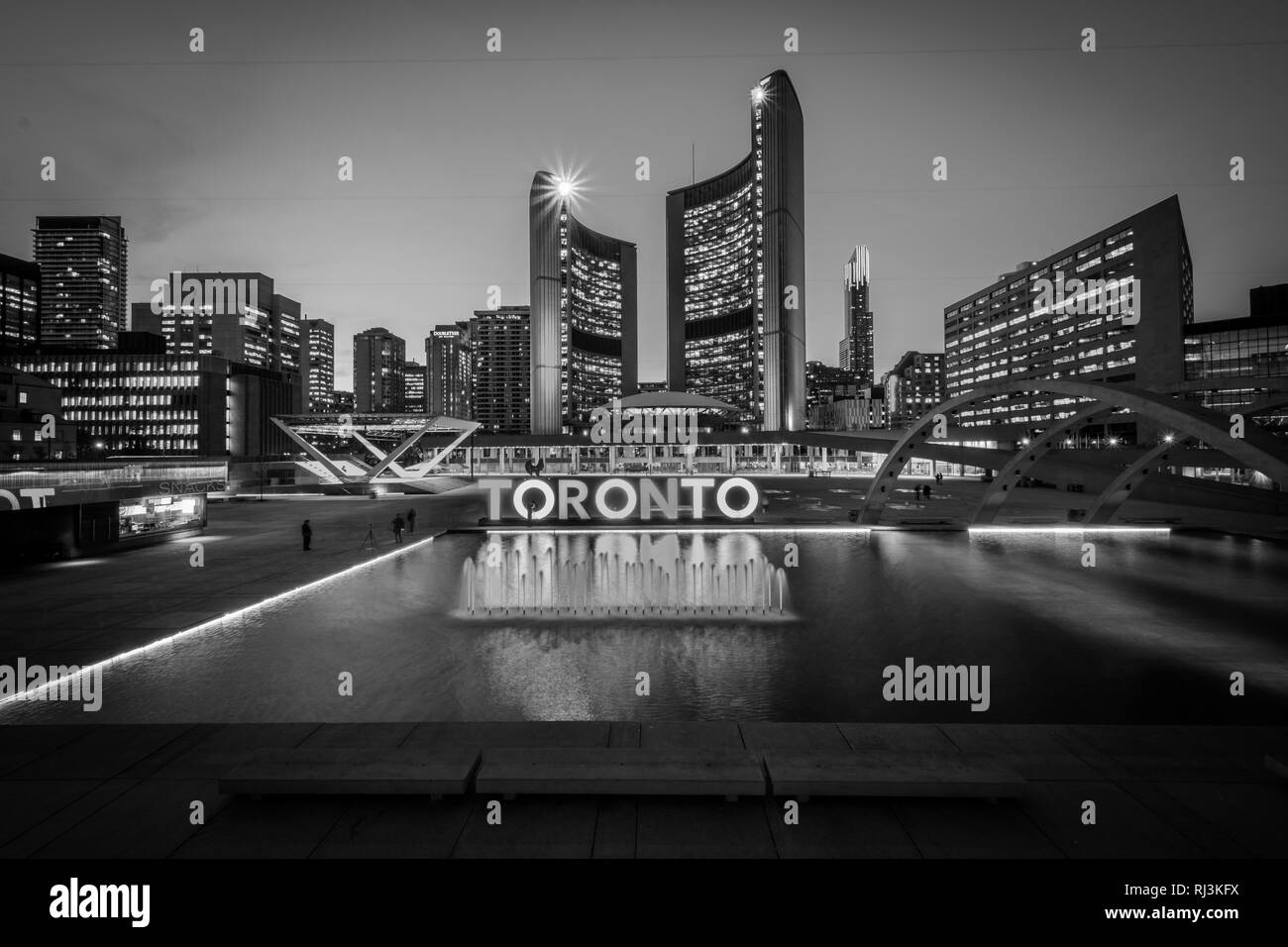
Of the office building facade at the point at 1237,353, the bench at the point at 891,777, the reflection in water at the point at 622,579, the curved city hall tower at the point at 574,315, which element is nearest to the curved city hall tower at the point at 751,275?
the curved city hall tower at the point at 574,315

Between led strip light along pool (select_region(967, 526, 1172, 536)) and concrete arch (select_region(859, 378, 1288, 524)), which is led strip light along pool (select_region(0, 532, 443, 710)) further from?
led strip light along pool (select_region(967, 526, 1172, 536))

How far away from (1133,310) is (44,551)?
470 feet

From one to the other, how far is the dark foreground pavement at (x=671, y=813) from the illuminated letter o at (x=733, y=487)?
18609 mm

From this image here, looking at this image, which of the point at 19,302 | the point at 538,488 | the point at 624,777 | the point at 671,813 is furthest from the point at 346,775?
the point at 19,302

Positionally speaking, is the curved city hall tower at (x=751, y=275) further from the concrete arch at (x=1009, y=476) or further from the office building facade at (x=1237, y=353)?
the concrete arch at (x=1009, y=476)

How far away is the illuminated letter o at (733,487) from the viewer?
2567cm

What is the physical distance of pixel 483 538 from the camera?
25.0 m

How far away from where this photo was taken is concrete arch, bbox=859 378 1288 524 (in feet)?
46.8

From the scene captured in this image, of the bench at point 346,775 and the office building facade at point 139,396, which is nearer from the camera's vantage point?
the bench at point 346,775

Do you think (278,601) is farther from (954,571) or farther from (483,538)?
(954,571)

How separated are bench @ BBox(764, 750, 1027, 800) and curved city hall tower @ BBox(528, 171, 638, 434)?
461ft

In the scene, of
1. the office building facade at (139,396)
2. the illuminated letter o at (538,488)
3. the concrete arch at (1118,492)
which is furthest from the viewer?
the office building facade at (139,396)

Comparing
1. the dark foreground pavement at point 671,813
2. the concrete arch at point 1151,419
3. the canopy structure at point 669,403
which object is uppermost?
the canopy structure at point 669,403
